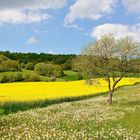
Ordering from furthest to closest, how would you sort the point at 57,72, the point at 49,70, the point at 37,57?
the point at 37,57, the point at 49,70, the point at 57,72

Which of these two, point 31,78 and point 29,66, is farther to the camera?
point 29,66

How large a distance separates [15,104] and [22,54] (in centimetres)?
8464

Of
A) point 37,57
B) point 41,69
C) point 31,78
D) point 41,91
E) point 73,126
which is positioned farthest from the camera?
point 37,57

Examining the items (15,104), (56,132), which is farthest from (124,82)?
(56,132)

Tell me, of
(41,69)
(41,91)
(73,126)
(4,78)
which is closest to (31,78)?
(4,78)

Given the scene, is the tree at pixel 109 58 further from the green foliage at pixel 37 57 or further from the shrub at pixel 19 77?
the green foliage at pixel 37 57

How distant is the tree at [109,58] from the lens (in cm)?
4784

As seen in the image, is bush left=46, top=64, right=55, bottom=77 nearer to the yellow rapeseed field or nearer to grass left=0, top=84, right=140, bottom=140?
the yellow rapeseed field

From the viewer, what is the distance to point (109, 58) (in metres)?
48.6

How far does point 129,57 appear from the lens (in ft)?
159

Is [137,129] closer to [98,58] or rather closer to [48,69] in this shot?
[98,58]

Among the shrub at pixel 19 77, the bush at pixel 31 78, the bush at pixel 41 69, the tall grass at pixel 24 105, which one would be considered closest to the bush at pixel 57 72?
the bush at pixel 41 69

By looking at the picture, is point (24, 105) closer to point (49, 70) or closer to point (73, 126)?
point (73, 126)

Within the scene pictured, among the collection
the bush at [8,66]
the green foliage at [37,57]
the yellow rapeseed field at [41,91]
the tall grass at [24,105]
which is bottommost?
the tall grass at [24,105]
